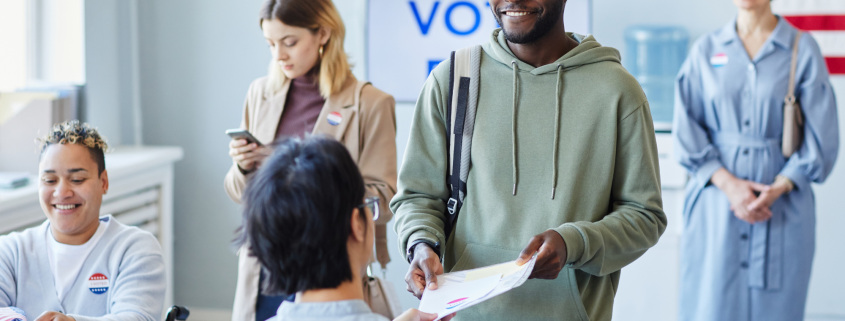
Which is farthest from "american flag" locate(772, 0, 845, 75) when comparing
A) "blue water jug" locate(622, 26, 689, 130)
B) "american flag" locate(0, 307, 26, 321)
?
"american flag" locate(0, 307, 26, 321)

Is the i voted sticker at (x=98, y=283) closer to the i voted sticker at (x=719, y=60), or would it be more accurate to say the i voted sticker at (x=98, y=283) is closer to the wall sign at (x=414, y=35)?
the wall sign at (x=414, y=35)

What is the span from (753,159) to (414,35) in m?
1.67

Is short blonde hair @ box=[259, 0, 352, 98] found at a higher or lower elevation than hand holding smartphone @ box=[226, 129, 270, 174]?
higher

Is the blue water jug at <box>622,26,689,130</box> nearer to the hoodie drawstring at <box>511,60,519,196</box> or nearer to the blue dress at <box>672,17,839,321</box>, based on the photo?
the blue dress at <box>672,17,839,321</box>

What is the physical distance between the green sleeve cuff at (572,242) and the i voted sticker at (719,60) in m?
1.92

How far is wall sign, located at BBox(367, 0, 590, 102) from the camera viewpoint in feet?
11.5

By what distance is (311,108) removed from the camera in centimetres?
227

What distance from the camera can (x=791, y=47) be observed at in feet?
9.04

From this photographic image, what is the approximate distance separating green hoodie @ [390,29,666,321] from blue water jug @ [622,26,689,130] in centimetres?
215

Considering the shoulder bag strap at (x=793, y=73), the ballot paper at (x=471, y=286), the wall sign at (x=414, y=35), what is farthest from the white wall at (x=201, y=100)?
the ballot paper at (x=471, y=286)

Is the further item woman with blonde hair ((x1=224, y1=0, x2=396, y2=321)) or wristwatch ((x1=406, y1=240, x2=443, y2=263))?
woman with blonde hair ((x1=224, y1=0, x2=396, y2=321))

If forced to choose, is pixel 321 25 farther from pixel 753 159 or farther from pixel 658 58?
pixel 658 58

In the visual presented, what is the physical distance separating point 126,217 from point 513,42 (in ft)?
7.52

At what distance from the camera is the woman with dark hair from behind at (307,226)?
1.08 metres
